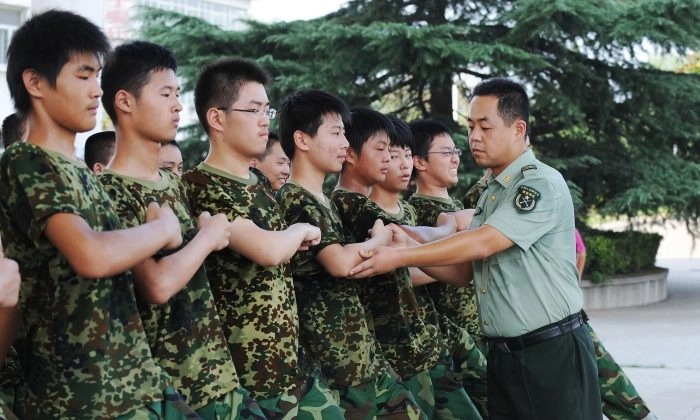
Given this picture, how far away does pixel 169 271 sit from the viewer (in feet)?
9.96

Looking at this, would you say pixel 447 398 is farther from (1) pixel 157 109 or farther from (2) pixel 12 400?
(1) pixel 157 109

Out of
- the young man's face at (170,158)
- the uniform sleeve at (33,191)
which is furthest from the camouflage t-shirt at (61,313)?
the young man's face at (170,158)

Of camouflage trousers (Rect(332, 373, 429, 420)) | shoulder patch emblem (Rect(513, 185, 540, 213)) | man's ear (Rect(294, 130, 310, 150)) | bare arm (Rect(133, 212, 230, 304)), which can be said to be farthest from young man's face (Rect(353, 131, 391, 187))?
bare arm (Rect(133, 212, 230, 304))

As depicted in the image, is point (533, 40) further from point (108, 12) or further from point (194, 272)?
point (108, 12)

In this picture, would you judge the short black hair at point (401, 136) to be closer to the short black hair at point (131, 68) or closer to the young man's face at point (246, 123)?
the young man's face at point (246, 123)

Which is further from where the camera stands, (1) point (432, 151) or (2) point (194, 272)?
(1) point (432, 151)

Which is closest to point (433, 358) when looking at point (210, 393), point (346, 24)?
point (210, 393)

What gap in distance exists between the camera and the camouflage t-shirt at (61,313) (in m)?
2.80

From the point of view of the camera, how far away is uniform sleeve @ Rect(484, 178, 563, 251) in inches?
165

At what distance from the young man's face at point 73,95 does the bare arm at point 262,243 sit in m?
0.76

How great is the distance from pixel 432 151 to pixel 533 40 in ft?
28.9

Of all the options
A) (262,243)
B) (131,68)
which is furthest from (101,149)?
(262,243)

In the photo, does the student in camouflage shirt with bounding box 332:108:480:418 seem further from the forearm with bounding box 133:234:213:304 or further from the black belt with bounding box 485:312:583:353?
the forearm with bounding box 133:234:213:304

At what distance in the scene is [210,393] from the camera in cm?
333
